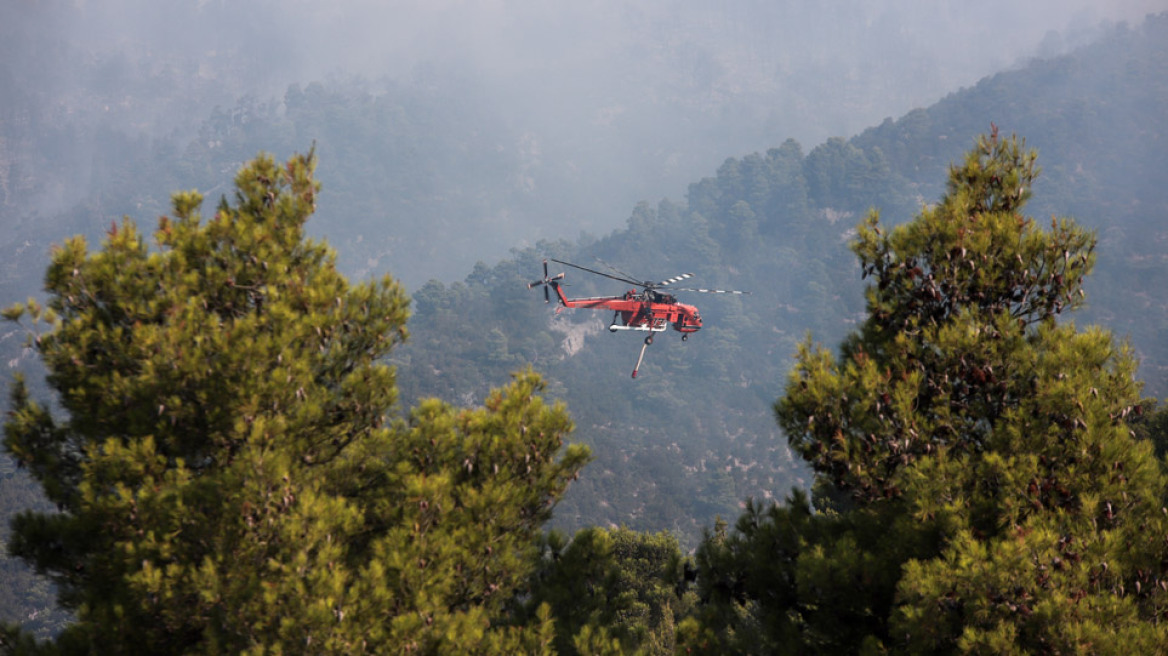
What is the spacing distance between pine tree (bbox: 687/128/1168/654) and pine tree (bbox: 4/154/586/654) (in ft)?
8.93

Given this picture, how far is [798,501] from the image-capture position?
9.48 meters

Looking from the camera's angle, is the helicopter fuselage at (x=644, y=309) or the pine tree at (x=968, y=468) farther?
the helicopter fuselage at (x=644, y=309)

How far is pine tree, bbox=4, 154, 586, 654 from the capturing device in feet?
24.6

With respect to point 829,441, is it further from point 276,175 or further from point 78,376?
point 78,376

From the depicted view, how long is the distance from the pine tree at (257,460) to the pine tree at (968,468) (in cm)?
272

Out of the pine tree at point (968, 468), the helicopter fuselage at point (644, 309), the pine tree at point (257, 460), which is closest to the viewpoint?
the pine tree at point (968, 468)

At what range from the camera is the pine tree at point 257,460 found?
7512 mm

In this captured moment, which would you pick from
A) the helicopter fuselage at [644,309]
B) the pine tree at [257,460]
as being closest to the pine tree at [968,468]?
the pine tree at [257,460]

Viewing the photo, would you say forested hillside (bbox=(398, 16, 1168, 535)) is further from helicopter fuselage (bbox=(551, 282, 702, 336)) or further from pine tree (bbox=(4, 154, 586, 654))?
pine tree (bbox=(4, 154, 586, 654))

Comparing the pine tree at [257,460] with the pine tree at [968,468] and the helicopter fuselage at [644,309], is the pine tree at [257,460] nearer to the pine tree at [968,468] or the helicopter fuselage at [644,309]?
the pine tree at [968,468]

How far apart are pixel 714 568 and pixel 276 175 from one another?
7.06m

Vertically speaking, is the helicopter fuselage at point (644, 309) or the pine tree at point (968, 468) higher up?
the helicopter fuselage at point (644, 309)

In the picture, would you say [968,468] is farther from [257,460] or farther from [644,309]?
[644,309]

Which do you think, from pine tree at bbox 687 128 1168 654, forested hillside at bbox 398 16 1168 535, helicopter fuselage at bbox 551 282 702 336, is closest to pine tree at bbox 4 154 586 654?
pine tree at bbox 687 128 1168 654
